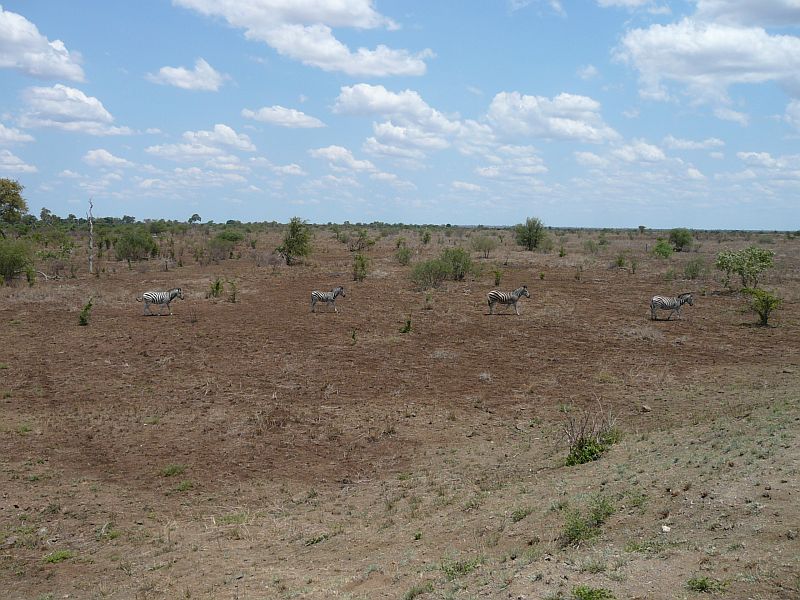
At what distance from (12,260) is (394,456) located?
2789cm

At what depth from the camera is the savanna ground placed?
21.0ft

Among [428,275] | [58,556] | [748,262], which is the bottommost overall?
[58,556]

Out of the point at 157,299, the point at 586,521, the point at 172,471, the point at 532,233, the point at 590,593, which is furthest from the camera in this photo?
the point at 532,233

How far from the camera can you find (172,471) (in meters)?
10.6

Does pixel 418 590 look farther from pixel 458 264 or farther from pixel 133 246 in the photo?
pixel 133 246

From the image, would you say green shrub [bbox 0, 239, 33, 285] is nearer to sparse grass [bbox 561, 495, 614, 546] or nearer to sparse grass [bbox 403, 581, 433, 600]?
sparse grass [bbox 403, 581, 433, 600]

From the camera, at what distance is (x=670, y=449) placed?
30.5 feet

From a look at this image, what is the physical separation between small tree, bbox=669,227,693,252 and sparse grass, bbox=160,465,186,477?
1998 inches

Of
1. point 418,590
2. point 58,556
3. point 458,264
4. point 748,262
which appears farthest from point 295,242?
point 418,590

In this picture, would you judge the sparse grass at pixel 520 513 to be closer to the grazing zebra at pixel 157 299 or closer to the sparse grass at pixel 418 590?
the sparse grass at pixel 418 590

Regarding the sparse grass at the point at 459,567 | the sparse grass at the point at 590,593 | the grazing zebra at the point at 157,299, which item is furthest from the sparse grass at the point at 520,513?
the grazing zebra at the point at 157,299

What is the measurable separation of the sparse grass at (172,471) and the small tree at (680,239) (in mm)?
50744

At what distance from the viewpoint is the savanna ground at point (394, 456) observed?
6387 millimetres

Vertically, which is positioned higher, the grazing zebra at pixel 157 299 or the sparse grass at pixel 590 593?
the grazing zebra at pixel 157 299
